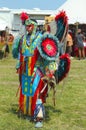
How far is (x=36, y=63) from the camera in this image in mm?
6973

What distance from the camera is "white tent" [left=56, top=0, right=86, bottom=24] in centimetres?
2188

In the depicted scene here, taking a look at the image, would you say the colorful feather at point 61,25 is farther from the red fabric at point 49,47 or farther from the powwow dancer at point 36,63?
the red fabric at point 49,47

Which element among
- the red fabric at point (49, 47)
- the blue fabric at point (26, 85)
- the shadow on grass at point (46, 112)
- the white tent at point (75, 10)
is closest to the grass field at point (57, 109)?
the shadow on grass at point (46, 112)

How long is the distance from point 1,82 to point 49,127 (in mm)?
5226

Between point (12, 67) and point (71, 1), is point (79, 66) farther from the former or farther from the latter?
point (71, 1)

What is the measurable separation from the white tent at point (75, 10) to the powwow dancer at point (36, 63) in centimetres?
1464

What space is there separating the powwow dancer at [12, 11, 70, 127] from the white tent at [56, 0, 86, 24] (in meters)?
14.6

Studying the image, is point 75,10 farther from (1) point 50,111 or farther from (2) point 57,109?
(1) point 50,111

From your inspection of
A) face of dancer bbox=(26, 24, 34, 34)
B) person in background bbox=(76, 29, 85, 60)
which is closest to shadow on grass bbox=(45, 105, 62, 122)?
face of dancer bbox=(26, 24, 34, 34)

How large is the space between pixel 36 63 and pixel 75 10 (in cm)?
1556

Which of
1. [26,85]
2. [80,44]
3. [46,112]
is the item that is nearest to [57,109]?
[46,112]

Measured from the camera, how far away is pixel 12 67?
1611 cm

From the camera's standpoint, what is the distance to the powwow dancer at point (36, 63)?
686 cm

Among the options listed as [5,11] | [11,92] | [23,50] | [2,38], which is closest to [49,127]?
[23,50]
